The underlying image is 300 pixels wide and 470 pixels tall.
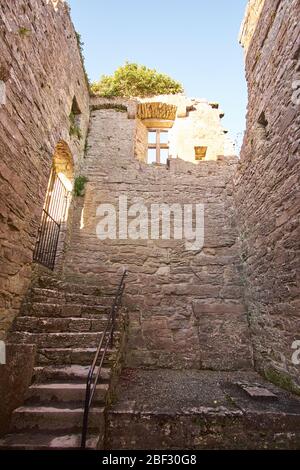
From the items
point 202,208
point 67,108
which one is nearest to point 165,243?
point 202,208

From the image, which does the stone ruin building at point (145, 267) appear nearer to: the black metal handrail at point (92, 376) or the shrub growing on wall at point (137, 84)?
the black metal handrail at point (92, 376)

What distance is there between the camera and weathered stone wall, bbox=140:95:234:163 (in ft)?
20.7

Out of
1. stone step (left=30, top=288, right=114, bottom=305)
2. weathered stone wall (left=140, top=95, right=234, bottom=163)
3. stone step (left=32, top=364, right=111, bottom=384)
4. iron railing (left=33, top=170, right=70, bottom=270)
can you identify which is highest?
weathered stone wall (left=140, top=95, right=234, bottom=163)

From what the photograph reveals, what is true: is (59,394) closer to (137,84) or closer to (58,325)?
(58,325)

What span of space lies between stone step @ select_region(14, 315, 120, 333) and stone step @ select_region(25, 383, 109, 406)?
815mm

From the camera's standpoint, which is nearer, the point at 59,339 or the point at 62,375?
the point at 62,375

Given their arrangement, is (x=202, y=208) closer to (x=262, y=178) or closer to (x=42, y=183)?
(x=262, y=178)

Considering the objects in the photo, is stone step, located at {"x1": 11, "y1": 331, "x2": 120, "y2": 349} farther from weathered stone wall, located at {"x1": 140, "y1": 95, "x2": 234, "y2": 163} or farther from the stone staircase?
weathered stone wall, located at {"x1": 140, "y1": 95, "x2": 234, "y2": 163}

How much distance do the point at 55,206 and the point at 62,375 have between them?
338 cm

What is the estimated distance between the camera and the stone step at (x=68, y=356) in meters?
2.96

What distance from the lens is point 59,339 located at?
3.14m
